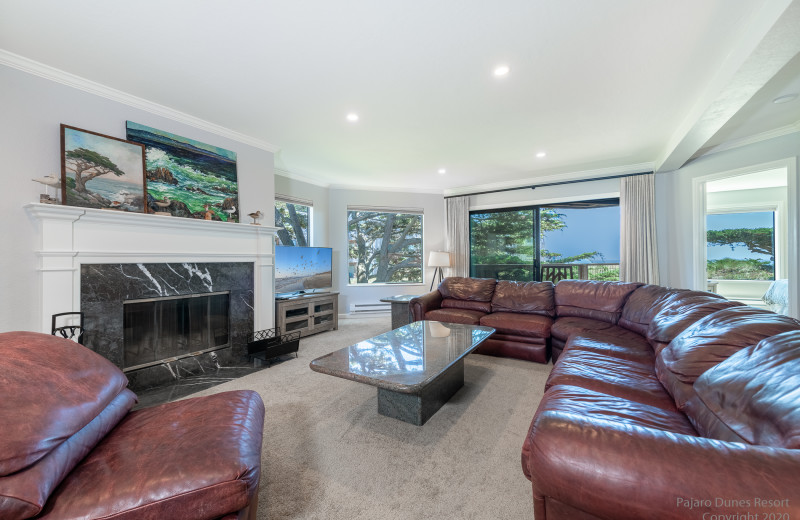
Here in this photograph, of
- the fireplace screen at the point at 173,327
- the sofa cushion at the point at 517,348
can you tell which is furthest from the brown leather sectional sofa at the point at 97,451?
the sofa cushion at the point at 517,348

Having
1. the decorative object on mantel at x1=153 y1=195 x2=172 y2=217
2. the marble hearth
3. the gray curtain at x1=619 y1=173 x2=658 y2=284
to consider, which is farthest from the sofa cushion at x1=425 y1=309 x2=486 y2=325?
the decorative object on mantel at x1=153 y1=195 x2=172 y2=217

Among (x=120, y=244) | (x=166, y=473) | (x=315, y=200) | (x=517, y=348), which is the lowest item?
(x=517, y=348)

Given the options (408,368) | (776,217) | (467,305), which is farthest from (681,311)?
(776,217)

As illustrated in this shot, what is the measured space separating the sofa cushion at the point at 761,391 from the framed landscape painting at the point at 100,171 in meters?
3.84

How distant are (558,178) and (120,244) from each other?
5528 millimetres

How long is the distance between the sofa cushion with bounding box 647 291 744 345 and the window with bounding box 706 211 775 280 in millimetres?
4422

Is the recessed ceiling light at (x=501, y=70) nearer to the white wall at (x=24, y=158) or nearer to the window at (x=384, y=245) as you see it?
the white wall at (x=24, y=158)

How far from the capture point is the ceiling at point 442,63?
1.69m

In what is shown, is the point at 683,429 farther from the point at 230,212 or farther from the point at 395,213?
the point at 395,213

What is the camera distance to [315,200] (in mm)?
5227

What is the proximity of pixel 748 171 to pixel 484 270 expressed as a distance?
353 cm

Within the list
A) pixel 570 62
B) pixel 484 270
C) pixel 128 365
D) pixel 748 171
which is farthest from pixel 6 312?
pixel 748 171

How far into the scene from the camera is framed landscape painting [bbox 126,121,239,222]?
2.74m

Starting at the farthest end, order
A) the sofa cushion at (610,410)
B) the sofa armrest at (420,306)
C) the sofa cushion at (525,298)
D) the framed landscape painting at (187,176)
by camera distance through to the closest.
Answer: the sofa armrest at (420,306) < the sofa cushion at (525,298) < the framed landscape painting at (187,176) < the sofa cushion at (610,410)
